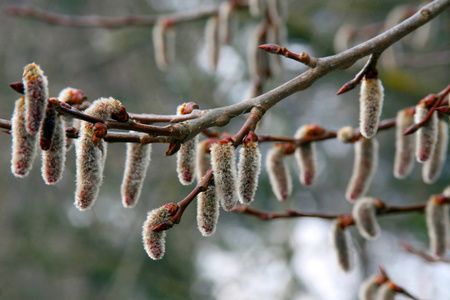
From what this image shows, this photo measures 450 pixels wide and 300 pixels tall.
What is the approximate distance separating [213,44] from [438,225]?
1.56 meters

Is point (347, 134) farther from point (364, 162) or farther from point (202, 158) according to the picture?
point (202, 158)

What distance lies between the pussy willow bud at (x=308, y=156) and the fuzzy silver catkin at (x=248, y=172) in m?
0.72

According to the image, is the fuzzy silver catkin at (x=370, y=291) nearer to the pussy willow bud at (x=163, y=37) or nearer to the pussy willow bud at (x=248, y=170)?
the pussy willow bud at (x=248, y=170)

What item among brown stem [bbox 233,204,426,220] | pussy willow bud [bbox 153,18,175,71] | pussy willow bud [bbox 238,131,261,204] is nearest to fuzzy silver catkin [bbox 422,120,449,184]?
brown stem [bbox 233,204,426,220]

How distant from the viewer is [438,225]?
2.02m

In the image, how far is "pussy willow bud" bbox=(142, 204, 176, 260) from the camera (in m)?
1.17

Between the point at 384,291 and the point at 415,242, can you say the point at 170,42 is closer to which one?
the point at 384,291

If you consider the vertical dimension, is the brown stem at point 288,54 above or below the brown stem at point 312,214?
above

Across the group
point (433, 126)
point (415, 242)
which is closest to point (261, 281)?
point (415, 242)

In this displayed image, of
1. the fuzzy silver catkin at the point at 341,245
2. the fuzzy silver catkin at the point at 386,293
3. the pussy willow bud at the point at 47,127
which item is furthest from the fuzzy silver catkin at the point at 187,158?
the fuzzy silver catkin at the point at 386,293

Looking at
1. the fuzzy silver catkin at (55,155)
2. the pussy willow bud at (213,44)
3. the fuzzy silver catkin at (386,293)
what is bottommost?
the fuzzy silver catkin at (386,293)

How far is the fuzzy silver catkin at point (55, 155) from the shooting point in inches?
43.1

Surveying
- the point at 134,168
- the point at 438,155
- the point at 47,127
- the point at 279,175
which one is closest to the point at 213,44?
the point at 279,175

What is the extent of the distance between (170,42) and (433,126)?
6.96 feet
